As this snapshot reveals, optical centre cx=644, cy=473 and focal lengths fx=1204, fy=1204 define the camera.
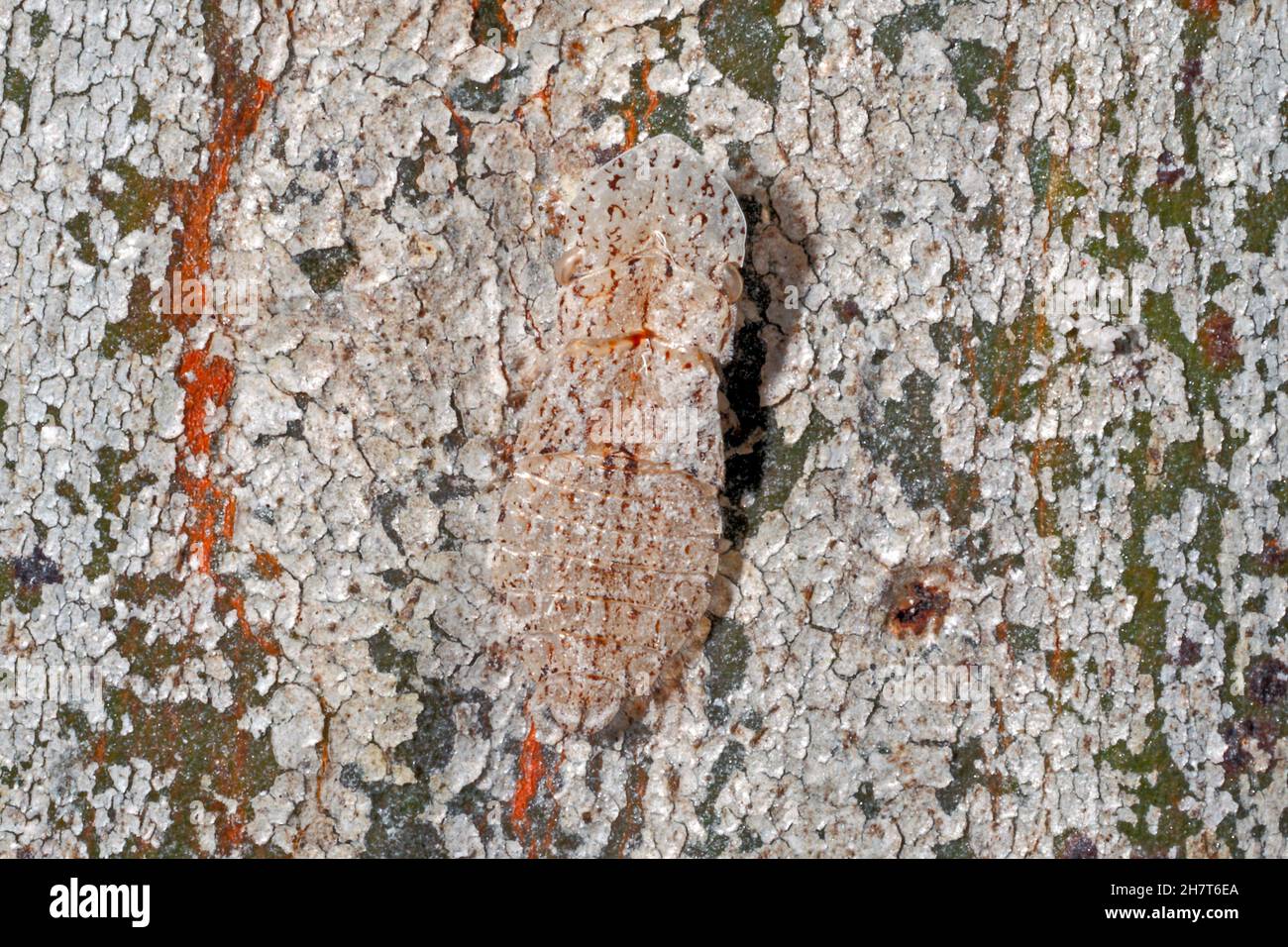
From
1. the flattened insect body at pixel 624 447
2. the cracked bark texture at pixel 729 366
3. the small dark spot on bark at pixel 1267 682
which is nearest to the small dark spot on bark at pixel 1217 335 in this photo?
the cracked bark texture at pixel 729 366

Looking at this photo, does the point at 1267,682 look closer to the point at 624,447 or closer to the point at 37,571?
the point at 624,447

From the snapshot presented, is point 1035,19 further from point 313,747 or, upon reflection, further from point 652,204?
point 313,747

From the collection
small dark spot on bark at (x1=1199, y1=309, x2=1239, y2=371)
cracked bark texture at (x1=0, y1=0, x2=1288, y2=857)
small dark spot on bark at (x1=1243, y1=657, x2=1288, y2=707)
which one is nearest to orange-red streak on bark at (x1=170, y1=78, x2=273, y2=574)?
cracked bark texture at (x1=0, y1=0, x2=1288, y2=857)

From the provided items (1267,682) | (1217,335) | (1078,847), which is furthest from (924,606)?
(1217,335)

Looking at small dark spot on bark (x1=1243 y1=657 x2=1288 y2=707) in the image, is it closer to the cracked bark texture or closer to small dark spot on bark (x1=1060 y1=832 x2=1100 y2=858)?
the cracked bark texture

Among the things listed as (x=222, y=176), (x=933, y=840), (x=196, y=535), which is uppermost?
(x=222, y=176)

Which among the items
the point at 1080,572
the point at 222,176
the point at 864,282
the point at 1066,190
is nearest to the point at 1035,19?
the point at 1066,190

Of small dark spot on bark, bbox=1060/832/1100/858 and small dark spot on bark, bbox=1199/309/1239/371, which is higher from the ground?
small dark spot on bark, bbox=1199/309/1239/371

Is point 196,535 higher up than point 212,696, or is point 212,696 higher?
point 196,535
